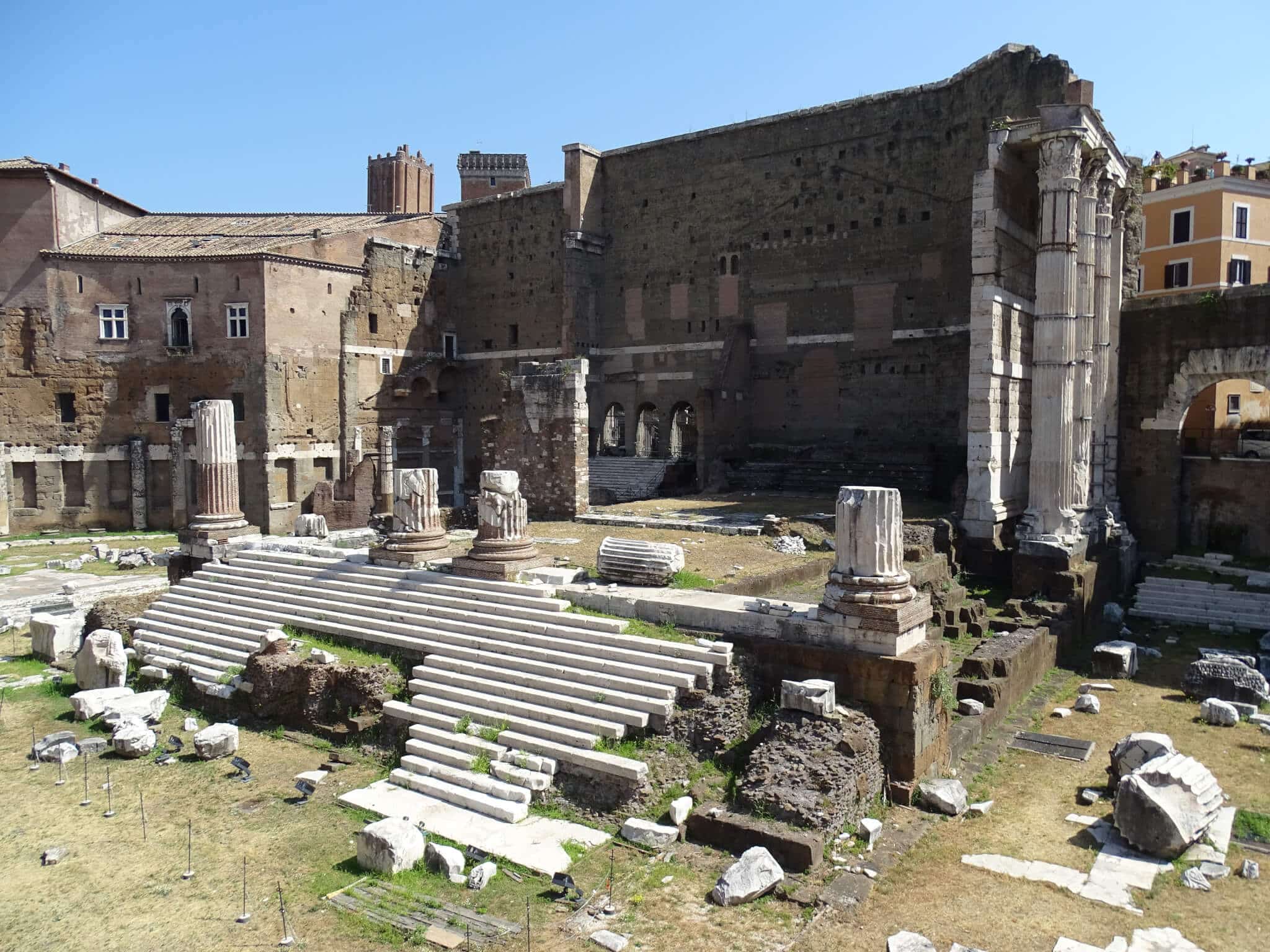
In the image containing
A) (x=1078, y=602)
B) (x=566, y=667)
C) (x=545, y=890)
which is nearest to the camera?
(x=545, y=890)

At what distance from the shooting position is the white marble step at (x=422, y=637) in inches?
389

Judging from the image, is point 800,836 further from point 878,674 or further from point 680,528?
point 680,528

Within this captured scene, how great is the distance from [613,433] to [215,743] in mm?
28803

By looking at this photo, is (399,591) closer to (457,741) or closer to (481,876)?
(457,741)

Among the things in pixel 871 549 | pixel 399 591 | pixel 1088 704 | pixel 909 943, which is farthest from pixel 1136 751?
pixel 399 591

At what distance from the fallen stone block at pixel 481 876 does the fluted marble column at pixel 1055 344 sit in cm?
1279

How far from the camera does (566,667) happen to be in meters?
10.1

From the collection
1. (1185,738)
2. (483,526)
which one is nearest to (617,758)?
(483,526)

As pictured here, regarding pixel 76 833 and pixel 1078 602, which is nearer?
pixel 76 833

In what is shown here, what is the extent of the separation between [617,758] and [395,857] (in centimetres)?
223

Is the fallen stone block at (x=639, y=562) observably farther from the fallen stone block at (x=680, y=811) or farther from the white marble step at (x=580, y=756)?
the fallen stone block at (x=680, y=811)

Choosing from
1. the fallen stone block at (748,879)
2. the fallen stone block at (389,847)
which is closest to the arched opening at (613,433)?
the fallen stone block at (389,847)

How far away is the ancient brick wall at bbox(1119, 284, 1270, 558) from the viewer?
729 inches

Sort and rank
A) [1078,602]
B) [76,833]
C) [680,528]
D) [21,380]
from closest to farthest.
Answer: [76,833] < [1078,602] < [680,528] < [21,380]
